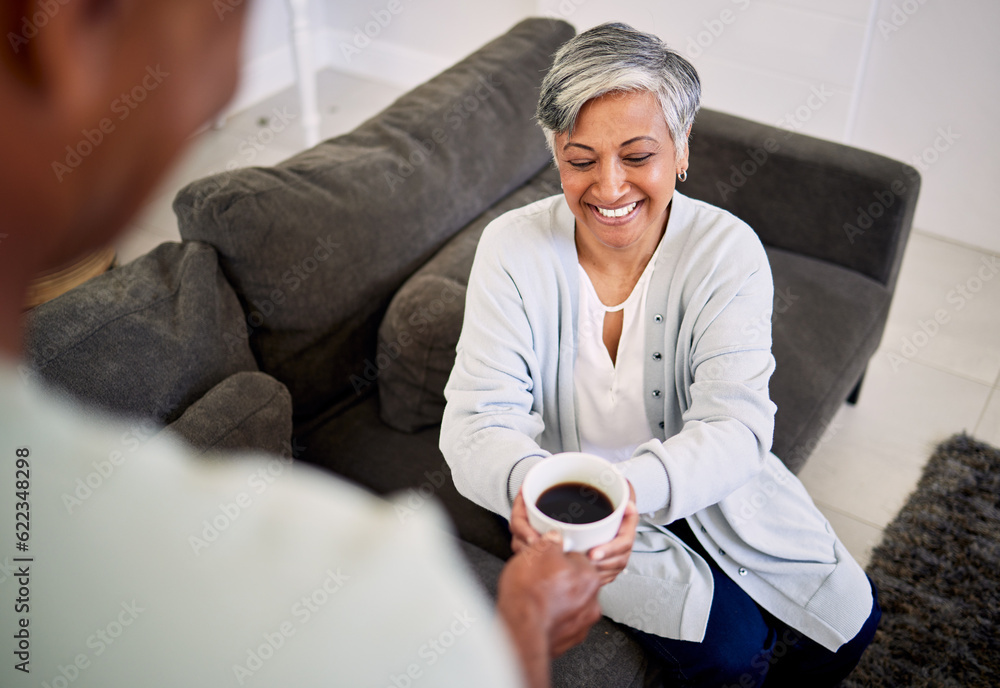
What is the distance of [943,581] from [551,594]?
152 centimetres

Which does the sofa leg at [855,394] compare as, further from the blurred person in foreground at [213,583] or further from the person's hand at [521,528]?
the blurred person in foreground at [213,583]

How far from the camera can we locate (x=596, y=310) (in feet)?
4.51

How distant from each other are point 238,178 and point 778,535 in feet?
4.03

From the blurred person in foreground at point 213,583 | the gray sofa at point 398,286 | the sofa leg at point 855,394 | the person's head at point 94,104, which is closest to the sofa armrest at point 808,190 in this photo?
the gray sofa at point 398,286

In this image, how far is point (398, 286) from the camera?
185 cm

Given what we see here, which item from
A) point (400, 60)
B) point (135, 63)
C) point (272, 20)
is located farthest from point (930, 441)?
point (272, 20)

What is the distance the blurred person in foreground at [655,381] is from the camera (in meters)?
1.21

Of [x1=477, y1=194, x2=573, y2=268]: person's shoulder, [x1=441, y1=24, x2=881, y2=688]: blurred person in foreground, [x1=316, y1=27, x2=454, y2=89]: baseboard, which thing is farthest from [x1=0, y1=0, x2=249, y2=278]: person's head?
[x1=316, y1=27, x2=454, y2=89]: baseboard

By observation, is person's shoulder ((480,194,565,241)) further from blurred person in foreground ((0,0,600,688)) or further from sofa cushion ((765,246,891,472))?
blurred person in foreground ((0,0,600,688))

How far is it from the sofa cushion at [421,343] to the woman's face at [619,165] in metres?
0.45

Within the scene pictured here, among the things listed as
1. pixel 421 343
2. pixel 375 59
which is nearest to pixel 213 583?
pixel 421 343

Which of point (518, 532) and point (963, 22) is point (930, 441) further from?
point (518, 532)

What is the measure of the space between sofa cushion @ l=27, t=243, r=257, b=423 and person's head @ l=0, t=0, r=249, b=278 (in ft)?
3.83

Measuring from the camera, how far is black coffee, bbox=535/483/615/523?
37.4 inches
